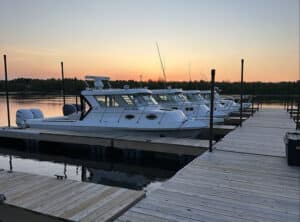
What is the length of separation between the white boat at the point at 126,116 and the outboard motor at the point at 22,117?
5.20 ft

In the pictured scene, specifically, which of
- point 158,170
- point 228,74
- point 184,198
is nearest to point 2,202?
point 184,198

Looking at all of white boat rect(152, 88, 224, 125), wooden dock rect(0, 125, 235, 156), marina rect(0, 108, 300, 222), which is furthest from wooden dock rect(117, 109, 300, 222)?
white boat rect(152, 88, 224, 125)

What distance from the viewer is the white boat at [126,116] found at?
33.3ft

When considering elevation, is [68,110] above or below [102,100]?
below

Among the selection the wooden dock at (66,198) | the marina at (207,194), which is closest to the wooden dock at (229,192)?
the marina at (207,194)

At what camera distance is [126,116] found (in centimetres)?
1066

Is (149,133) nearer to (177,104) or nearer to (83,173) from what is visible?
(83,173)

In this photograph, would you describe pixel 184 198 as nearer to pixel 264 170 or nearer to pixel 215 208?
pixel 215 208

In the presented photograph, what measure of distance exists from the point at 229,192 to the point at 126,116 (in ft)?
22.3

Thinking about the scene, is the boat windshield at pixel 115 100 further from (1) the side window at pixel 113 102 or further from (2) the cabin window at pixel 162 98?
(2) the cabin window at pixel 162 98

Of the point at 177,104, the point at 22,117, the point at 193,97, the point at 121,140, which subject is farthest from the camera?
the point at 193,97

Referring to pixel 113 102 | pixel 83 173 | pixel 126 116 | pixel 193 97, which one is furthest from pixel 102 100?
pixel 193 97

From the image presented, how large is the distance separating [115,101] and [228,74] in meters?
24.2

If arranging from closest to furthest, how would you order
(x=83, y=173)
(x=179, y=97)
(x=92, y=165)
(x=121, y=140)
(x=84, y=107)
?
(x=83, y=173)
(x=121, y=140)
(x=92, y=165)
(x=84, y=107)
(x=179, y=97)
